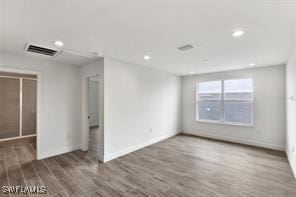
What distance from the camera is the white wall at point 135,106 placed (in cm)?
349

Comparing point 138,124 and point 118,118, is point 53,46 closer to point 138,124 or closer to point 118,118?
point 118,118

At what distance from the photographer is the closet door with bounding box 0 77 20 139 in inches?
181

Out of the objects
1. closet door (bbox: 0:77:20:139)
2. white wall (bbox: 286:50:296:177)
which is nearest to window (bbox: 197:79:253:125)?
white wall (bbox: 286:50:296:177)

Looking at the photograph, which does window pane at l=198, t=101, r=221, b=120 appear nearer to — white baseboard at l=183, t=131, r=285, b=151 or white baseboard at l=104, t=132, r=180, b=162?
white baseboard at l=183, t=131, r=285, b=151

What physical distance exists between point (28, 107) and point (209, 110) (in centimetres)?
647

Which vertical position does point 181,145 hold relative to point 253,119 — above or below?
below

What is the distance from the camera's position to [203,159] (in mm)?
3568

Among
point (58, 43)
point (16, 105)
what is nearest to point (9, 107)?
point (16, 105)

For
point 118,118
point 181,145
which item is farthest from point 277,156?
point 118,118

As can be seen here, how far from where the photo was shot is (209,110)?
5609 millimetres

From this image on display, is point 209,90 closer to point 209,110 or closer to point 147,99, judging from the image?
point 209,110

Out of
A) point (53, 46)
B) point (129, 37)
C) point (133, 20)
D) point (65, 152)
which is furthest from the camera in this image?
point (65, 152)

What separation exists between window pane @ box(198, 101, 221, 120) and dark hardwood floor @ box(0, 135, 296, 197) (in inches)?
61.2

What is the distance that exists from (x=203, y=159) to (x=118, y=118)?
90.5 inches
